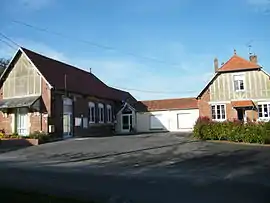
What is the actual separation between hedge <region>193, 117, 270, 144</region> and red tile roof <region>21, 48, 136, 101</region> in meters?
13.2

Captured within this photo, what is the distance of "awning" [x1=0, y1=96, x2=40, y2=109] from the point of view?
29272mm

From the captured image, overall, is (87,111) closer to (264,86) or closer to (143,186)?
(264,86)

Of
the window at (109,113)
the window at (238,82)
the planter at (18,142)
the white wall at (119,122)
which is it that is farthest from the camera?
the white wall at (119,122)

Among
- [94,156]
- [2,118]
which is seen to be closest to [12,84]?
[2,118]

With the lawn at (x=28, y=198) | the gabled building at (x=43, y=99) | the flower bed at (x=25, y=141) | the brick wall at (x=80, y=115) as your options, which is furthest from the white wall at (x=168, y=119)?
the lawn at (x=28, y=198)

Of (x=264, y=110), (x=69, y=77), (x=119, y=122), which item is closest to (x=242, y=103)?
(x=264, y=110)

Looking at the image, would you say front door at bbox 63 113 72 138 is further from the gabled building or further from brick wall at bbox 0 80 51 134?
brick wall at bbox 0 80 51 134

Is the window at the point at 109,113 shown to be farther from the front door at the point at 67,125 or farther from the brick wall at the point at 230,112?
the brick wall at the point at 230,112

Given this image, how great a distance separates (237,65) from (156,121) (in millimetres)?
13706

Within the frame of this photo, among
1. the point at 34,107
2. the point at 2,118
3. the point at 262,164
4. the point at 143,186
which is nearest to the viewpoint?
the point at 143,186

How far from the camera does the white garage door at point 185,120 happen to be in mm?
41656

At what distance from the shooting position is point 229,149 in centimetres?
2000

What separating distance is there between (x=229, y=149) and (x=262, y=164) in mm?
5503

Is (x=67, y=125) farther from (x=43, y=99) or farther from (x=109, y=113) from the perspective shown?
(x=109, y=113)
